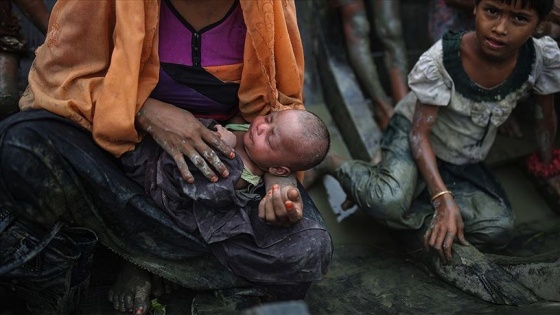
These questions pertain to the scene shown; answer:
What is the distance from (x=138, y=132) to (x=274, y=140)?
54 centimetres

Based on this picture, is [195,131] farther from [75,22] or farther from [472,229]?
[472,229]

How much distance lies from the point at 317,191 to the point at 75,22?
1820mm

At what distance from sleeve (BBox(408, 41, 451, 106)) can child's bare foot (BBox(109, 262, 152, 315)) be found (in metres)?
1.56

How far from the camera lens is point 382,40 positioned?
449 cm

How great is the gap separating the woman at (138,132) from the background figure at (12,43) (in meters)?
0.52

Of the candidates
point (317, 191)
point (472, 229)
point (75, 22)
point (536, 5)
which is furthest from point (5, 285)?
point (536, 5)

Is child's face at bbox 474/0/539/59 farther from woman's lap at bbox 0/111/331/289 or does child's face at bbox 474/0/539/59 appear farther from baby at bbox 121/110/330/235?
woman's lap at bbox 0/111/331/289

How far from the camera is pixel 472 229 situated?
11.4 feet

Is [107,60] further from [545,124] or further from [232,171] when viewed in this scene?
[545,124]

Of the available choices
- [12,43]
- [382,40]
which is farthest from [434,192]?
[12,43]

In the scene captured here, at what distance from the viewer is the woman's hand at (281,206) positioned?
2531mm

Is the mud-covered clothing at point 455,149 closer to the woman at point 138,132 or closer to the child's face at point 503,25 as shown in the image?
the child's face at point 503,25

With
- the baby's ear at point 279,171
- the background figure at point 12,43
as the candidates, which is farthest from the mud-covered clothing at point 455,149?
the background figure at point 12,43

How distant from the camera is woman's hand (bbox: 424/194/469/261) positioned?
3.25 meters
